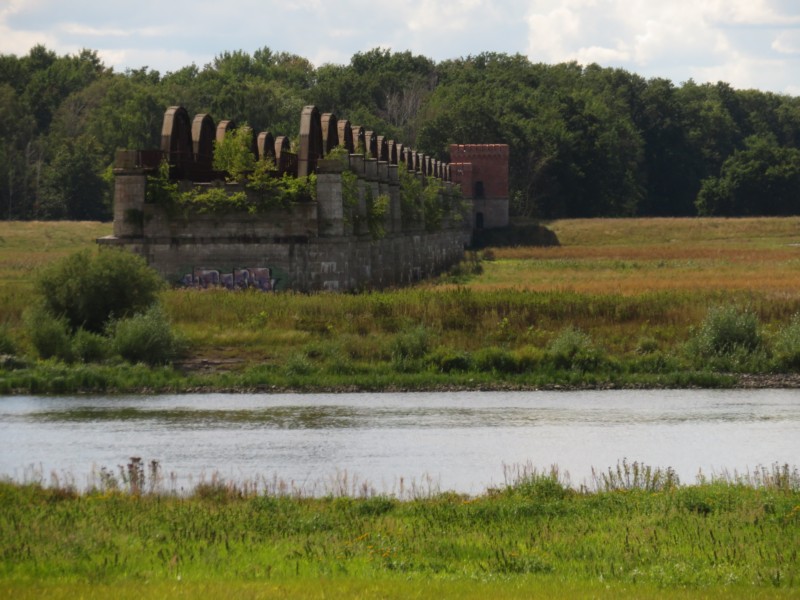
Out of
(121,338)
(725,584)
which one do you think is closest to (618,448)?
(725,584)

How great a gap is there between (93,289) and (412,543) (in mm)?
25453

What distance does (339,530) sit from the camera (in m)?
16.7

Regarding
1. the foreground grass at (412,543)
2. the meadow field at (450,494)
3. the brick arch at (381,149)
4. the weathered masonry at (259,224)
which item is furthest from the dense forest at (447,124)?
the foreground grass at (412,543)

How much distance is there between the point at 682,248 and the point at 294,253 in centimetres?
5729

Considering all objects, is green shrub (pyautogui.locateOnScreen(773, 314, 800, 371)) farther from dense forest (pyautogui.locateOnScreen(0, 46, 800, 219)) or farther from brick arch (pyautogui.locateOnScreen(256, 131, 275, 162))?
dense forest (pyautogui.locateOnScreen(0, 46, 800, 219))

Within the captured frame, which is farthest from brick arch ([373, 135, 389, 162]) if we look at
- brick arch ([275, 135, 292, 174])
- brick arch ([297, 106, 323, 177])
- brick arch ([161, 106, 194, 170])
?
brick arch ([161, 106, 194, 170])

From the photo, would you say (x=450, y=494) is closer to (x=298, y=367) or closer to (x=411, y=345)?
(x=298, y=367)

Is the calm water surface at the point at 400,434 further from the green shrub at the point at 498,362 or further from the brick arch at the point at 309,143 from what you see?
the brick arch at the point at 309,143

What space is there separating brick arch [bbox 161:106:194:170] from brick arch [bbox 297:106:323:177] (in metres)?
4.45

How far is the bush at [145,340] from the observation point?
37469mm

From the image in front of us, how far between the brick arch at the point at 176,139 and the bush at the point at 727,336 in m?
22.1

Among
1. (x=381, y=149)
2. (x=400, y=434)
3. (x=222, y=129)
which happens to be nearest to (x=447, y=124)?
(x=381, y=149)

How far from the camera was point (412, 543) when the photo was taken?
1575 centimetres

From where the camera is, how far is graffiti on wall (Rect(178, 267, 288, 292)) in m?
48.2
